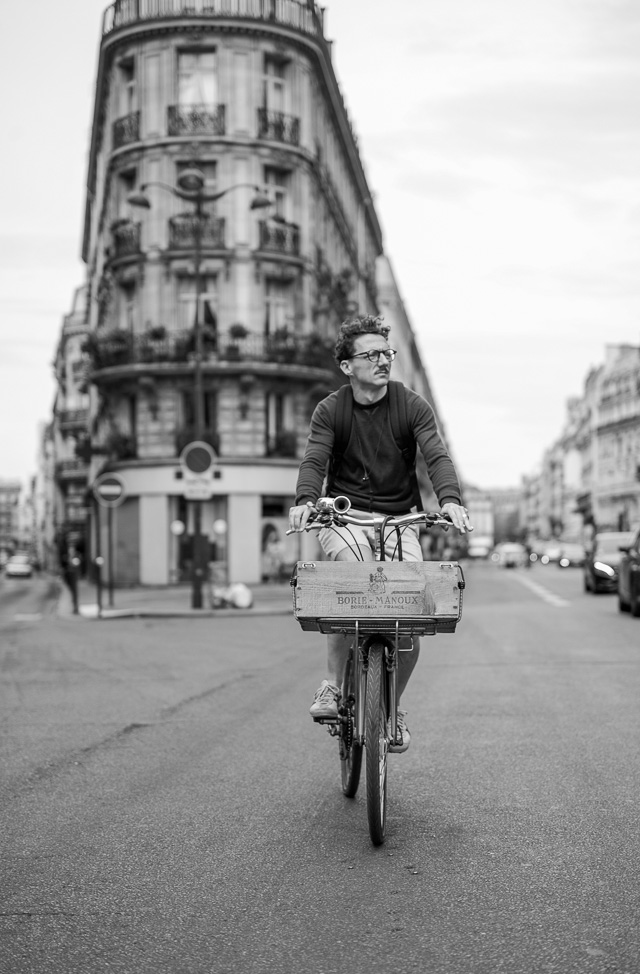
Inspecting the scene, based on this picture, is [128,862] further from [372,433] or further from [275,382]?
[275,382]

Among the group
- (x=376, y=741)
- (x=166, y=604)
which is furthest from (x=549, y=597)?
(x=376, y=741)

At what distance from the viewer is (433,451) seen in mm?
5789

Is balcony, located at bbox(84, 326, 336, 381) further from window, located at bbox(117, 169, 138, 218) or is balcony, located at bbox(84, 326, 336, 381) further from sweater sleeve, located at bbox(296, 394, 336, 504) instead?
sweater sleeve, located at bbox(296, 394, 336, 504)

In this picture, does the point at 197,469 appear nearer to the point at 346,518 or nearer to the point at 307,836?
the point at 346,518

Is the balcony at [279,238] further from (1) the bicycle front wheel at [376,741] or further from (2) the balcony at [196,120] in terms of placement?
(1) the bicycle front wheel at [376,741]

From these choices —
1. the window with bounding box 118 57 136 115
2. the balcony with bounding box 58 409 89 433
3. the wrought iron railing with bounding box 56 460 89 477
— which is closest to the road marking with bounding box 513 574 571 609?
the window with bounding box 118 57 136 115

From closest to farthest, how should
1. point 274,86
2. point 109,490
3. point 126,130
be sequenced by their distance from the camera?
point 109,490 → point 126,130 → point 274,86

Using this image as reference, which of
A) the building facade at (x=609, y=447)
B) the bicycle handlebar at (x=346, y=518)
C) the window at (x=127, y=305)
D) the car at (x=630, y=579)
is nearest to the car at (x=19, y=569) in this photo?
the building facade at (x=609, y=447)

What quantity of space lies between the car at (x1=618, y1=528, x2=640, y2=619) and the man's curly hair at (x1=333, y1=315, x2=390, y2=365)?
52.6ft

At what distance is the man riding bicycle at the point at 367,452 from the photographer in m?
5.76

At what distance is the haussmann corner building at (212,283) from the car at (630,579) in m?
22.4

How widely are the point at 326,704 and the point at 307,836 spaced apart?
24.3 inches

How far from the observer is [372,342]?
19.4 ft

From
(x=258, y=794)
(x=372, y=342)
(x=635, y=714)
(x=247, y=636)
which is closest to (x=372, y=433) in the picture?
(x=372, y=342)
